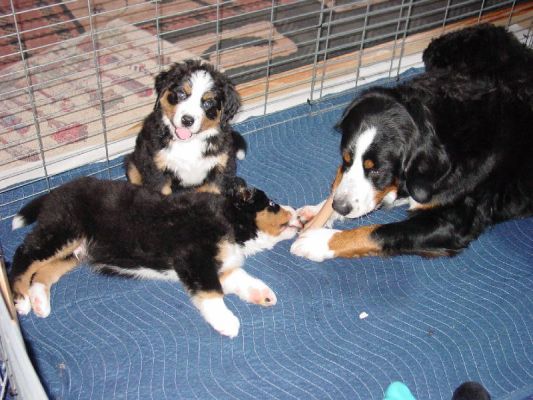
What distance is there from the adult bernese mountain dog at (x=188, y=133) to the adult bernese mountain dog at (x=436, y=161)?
1.70ft

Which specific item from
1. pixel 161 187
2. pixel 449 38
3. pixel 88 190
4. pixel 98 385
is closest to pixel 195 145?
pixel 161 187

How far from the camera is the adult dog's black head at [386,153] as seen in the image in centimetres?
250

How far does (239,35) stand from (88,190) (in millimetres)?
2170

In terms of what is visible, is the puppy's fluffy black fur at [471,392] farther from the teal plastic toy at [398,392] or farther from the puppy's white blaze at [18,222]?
the puppy's white blaze at [18,222]

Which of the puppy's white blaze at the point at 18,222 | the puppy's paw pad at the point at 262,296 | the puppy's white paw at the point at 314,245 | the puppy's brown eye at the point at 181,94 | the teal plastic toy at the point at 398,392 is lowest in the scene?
the teal plastic toy at the point at 398,392

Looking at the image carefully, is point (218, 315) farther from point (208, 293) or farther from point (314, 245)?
point (314, 245)

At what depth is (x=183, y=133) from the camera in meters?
2.71

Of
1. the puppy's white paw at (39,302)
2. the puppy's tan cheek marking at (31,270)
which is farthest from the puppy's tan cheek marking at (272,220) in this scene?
the puppy's white paw at (39,302)

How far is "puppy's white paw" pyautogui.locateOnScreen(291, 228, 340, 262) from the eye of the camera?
276cm

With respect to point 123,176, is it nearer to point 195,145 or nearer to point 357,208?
point 195,145

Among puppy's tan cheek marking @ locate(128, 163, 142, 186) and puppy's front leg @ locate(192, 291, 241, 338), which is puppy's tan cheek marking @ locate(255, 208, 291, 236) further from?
puppy's tan cheek marking @ locate(128, 163, 142, 186)

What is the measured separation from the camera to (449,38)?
3492 millimetres

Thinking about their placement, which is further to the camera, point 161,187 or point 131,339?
point 161,187

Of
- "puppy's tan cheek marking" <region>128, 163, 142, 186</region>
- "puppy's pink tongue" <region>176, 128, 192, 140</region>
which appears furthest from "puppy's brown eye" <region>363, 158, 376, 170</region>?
"puppy's tan cheek marking" <region>128, 163, 142, 186</region>
